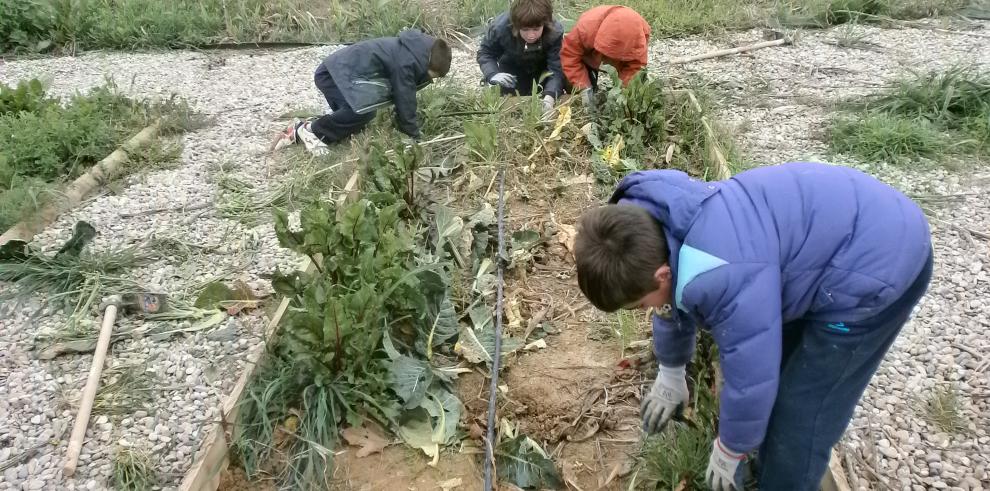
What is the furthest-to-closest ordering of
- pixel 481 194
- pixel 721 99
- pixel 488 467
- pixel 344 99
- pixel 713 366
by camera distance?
pixel 721 99 < pixel 344 99 < pixel 481 194 < pixel 713 366 < pixel 488 467

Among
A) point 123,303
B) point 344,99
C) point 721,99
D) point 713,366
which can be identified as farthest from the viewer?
point 721,99

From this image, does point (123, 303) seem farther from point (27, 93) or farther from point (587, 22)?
point (587, 22)

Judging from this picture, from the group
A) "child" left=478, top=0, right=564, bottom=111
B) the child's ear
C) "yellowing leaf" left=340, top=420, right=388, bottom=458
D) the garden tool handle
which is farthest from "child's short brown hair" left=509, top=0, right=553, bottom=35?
the child's ear

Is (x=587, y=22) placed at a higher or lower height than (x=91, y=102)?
higher

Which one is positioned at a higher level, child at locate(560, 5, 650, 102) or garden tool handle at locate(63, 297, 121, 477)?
child at locate(560, 5, 650, 102)

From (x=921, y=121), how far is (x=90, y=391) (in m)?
5.09

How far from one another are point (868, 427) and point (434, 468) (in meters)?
1.63

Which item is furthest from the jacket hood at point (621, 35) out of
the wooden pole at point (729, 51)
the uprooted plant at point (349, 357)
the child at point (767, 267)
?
the child at point (767, 267)

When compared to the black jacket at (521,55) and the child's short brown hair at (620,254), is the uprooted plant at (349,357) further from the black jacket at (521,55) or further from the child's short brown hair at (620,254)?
the black jacket at (521,55)

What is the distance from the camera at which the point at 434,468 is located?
2.70 m

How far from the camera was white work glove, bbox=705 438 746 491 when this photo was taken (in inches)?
79.2

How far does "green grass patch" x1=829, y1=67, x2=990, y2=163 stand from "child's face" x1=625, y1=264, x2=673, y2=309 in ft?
11.1

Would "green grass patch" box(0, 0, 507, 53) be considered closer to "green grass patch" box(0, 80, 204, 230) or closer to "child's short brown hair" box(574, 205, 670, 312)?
"green grass patch" box(0, 80, 204, 230)

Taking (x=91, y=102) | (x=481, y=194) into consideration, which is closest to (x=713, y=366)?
(x=481, y=194)
